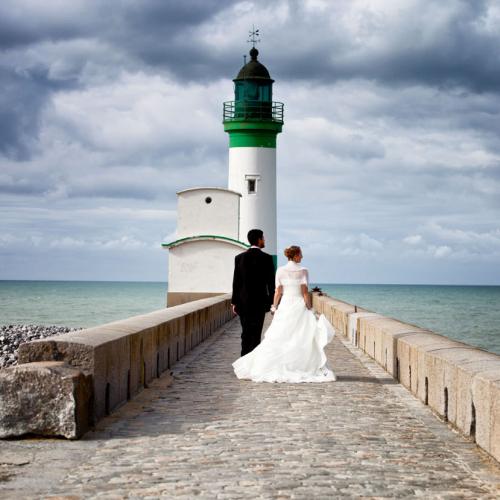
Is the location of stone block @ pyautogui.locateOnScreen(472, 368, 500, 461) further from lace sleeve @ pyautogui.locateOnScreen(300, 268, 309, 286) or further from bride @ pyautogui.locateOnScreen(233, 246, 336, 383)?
lace sleeve @ pyautogui.locateOnScreen(300, 268, 309, 286)

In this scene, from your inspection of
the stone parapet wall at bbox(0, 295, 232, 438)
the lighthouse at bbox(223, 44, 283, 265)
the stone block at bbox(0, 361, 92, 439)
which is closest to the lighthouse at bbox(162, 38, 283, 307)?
the lighthouse at bbox(223, 44, 283, 265)

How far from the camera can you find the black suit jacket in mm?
12609

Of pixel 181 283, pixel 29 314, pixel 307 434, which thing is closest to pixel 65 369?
pixel 307 434

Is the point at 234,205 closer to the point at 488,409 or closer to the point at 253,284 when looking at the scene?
the point at 253,284

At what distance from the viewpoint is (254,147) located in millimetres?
41000

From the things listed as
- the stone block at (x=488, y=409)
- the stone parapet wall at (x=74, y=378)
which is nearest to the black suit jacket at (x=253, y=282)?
the stone parapet wall at (x=74, y=378)

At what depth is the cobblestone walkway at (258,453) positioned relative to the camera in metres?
5.64

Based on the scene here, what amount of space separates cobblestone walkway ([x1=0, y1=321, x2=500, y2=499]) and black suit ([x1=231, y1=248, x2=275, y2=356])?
2721 mm

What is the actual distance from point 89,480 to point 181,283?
3213cm

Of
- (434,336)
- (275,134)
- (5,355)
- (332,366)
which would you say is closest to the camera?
(434,336)

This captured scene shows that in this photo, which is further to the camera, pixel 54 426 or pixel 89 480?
pixel 54 426

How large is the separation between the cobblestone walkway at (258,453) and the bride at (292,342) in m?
1.41

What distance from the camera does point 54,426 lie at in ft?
23.3

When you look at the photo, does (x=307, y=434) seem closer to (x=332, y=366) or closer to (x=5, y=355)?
(x=332, y=366)
